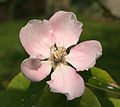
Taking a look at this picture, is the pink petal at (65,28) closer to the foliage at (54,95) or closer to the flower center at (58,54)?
the flower center at (58,54)

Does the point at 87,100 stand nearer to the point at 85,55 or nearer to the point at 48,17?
the point at 85,55

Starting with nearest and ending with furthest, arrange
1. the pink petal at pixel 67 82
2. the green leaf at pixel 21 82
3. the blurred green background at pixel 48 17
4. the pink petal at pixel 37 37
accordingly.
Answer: the pink petal at pixel 67 82
the pink petal at pixel 37 37
the green leaf at pixel 21 82
the blurred green background at pixel 48 17

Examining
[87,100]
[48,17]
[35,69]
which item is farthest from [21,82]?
[48,17]

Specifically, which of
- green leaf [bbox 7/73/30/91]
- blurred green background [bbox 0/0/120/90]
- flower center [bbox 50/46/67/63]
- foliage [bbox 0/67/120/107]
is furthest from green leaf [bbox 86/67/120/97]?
blurred green background [bbox 0/0/120/90]

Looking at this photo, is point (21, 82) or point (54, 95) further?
point (21, 82)

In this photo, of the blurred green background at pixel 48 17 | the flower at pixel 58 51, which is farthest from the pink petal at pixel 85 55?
the blurred green background at pixel 48 17

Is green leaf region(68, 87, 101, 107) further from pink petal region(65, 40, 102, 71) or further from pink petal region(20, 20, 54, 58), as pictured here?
pink petal region(20, 20, 54, 58)
